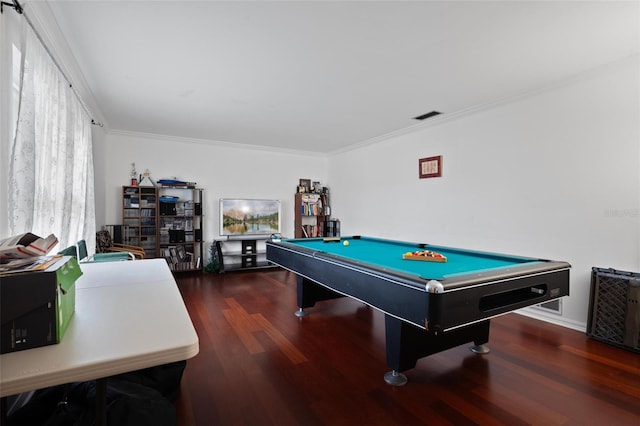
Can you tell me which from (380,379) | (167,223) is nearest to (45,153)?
(380,379)

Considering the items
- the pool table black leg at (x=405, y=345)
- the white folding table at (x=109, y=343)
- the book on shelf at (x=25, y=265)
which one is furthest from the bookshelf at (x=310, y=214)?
the book on shelf at (x=25, y=265)

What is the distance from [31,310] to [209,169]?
5.32 meters

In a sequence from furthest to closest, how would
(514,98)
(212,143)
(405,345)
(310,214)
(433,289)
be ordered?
(310,214) → (212,143) → (514,98) → (405,345) → (433,289)

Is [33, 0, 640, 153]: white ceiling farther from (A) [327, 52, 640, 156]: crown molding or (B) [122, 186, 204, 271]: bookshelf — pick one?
(B) [122, 186, 204, 271]: bookshelf

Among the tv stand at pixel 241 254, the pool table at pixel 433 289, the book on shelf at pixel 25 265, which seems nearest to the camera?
the book on shelf at pixel 25 265

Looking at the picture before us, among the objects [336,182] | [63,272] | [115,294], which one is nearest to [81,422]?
[115,294]

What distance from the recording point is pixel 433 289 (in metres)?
1.56

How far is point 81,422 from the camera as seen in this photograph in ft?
4.23

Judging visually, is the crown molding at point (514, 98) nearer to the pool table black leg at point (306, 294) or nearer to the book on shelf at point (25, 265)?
the pool table black leg at point (306, 294)

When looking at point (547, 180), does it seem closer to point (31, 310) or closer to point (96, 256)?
point (31, 310)

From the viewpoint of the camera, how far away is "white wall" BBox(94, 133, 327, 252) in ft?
17.0

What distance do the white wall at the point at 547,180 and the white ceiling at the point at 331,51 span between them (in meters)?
0.28

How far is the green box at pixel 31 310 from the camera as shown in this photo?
859mm

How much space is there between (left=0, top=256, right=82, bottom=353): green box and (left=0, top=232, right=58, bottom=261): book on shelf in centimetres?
31
